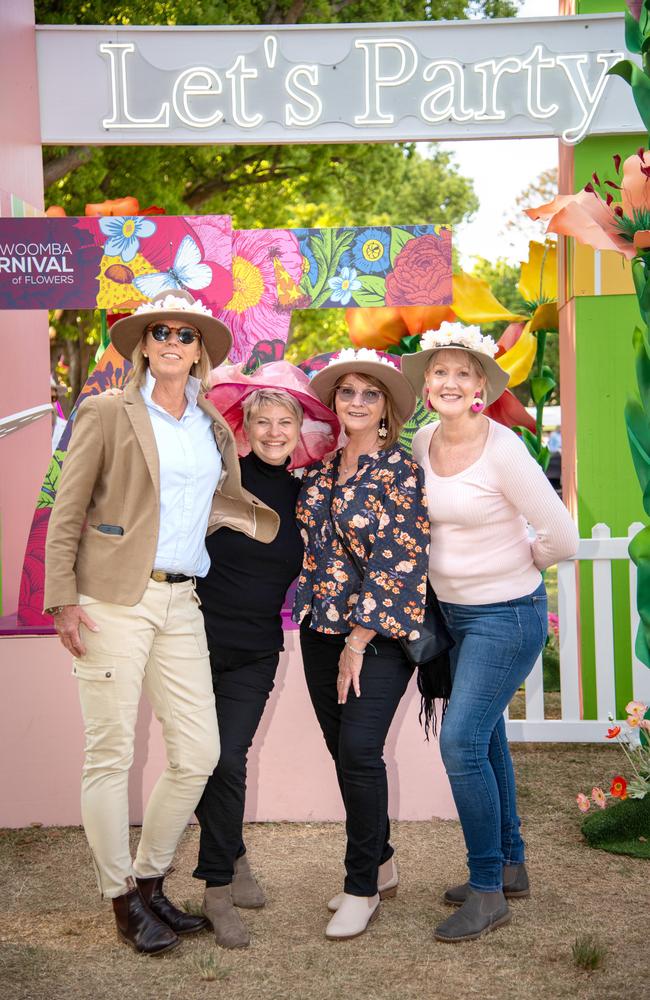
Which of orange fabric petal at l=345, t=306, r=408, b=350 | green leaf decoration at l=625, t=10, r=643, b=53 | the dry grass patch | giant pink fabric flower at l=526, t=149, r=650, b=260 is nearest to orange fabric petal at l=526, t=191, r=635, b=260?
giant pink fabric flower at l=526, t=149, r=650, b=260

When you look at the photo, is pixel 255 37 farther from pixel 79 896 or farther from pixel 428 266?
pixel 79 896

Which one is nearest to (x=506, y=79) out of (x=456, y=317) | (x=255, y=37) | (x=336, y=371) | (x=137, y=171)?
(x=255, y=37)

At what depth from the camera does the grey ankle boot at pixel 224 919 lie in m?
3.30

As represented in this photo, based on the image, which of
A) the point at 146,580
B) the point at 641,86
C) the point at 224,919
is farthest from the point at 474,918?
the point at 641,86

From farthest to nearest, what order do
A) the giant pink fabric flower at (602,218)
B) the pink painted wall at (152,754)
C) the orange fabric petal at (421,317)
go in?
the orange fabric petal at (421,317), the pink painted wall at (152,754), the giant pink fabric flower at (602,218)

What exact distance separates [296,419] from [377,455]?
0.96ft

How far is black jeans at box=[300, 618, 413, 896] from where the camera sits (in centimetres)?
323

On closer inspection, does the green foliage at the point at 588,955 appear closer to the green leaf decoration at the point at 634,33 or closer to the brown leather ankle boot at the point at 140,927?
the brown leather ankle boot at the point at 140,927

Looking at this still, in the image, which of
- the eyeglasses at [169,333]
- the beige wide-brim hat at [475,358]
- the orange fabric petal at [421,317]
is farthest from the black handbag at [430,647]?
the orange fabric petal at [421,317]

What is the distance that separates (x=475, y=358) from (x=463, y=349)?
6 centimetres

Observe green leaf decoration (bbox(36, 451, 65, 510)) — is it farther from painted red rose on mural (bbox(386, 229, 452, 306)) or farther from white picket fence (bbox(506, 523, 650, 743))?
white picket fence (bbox(506, 523, 650, 743))

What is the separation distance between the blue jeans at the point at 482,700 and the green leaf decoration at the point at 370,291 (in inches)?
70.5

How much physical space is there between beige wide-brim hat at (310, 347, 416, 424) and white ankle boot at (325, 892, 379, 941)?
4.94ft

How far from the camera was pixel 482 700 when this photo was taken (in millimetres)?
3254
